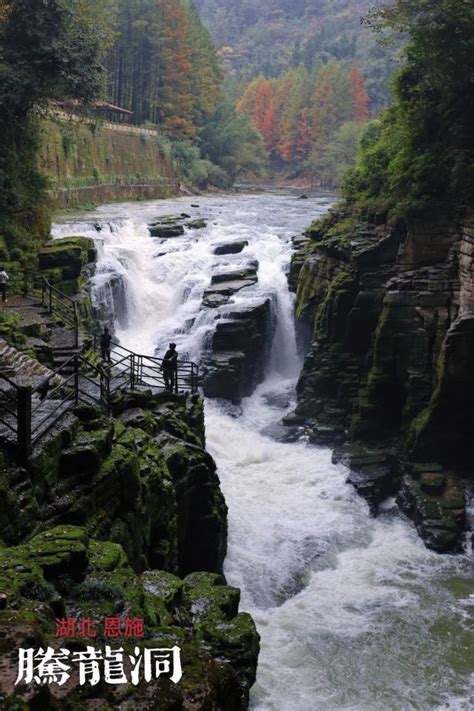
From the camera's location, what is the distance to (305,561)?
15.2 m

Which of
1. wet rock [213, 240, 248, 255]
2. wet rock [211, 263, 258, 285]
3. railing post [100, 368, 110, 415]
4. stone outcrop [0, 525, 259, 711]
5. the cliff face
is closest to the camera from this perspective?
stone outcrop [0, 525, 259, 711]

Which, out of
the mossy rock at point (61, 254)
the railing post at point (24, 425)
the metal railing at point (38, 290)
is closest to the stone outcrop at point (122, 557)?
the railing post at point (24, 425)

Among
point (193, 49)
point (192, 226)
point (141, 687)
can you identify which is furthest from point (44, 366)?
point (193, 49)

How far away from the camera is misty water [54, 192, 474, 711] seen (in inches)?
453

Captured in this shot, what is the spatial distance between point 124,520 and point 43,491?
151 centimetres

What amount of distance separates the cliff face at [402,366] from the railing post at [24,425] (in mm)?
10583

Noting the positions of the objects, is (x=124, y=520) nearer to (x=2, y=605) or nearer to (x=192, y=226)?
(x=2, y=605)

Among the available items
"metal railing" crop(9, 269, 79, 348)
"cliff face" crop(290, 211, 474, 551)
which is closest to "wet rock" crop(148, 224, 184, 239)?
"metal railing" crop(9, 269, 79, 348)

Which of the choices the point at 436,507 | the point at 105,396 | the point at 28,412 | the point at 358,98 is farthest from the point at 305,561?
the point at 358,98

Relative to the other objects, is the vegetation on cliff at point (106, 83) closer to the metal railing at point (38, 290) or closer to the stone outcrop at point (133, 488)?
the metal railing at point (38, 290)

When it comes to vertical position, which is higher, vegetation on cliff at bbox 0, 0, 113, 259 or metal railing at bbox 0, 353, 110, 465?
vegetation on cliff at bbox 0, 0, 113, 259

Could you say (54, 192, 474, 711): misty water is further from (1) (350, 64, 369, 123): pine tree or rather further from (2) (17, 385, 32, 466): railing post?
(1) (350, 64, 369, 123): pine tree

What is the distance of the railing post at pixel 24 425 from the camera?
877 centimetres

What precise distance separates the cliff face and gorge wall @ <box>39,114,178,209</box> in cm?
1914
